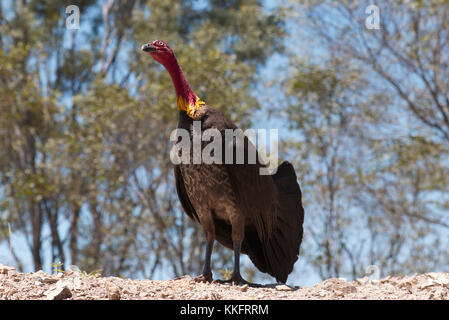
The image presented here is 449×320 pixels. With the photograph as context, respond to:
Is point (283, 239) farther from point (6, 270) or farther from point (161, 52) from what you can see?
point (6, 270)

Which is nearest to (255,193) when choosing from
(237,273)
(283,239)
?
(237,273)

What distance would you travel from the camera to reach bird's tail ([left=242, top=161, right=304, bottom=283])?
20.3 feet

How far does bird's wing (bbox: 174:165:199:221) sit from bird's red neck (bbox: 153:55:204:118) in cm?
61

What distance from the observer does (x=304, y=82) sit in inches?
560

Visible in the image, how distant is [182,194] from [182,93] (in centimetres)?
110

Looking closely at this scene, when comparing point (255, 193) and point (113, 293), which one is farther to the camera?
point (255, 193)

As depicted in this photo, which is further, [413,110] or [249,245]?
[413,110]

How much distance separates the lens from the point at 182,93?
5.70 meters

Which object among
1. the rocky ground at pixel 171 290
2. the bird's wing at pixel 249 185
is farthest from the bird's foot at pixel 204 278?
the bird's wing at pixel 249 185

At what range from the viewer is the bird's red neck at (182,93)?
5.61 metres

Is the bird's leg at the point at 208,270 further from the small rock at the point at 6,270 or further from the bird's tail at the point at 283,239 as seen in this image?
the small rock at the point at 6,270

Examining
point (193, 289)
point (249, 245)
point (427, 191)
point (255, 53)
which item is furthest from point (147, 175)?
point (193, 289)

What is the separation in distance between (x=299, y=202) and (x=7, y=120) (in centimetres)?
1235

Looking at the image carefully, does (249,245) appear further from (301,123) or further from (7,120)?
(7,120)
